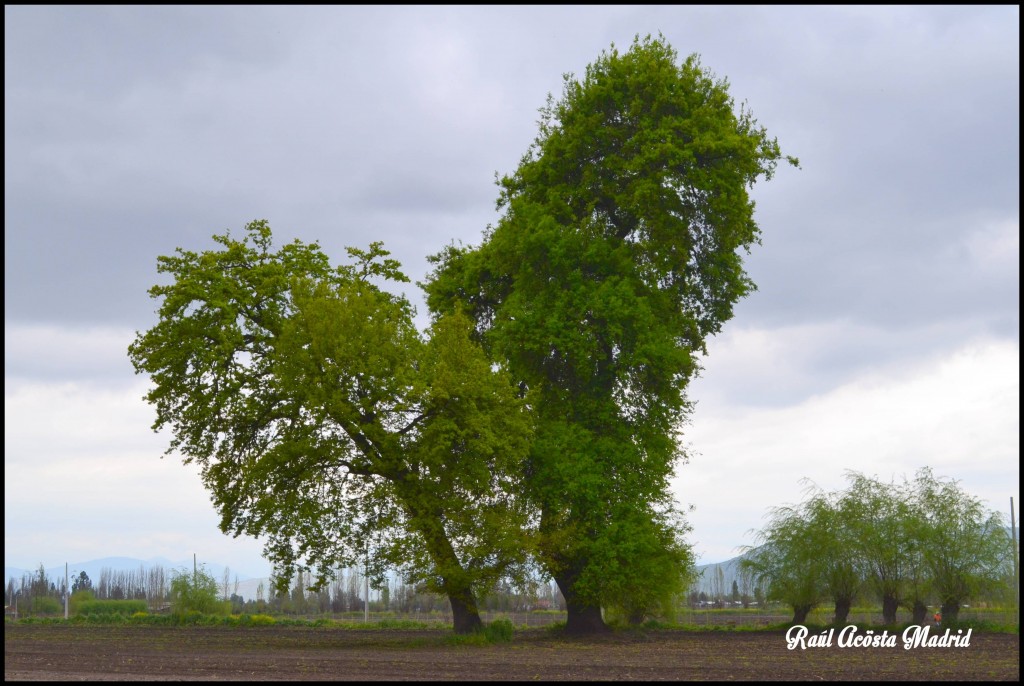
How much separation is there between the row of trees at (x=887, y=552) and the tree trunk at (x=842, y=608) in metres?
0.04

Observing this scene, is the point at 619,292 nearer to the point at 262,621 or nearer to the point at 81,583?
the point at 262,621

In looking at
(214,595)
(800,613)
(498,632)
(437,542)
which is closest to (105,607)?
(214,595)

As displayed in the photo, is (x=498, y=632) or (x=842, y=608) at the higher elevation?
(x=498, y=632)

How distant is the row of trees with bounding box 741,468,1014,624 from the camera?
3662 centimetres

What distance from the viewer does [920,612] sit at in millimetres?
37125

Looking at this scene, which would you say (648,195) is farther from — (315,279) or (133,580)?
(133,580)

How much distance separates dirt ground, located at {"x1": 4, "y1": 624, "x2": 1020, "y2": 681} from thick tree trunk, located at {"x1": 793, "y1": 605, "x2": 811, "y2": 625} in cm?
570

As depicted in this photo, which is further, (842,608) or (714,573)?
(714,573)

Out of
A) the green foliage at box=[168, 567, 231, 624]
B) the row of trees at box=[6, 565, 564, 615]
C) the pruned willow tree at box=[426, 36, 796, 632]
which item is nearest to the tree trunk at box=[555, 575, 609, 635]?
the pruned willow tree at box=[426, 36, 796, 632]

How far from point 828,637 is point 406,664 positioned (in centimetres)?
1690

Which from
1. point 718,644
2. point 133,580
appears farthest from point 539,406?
point 133,580

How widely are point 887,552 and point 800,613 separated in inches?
164

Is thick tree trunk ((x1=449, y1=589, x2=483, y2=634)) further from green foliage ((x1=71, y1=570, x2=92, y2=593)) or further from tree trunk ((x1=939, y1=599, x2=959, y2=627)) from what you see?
green foliage ((x1=71, y1=570, x2=92, y2=593))

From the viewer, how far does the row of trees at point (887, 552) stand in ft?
120
